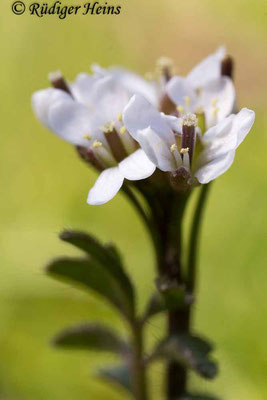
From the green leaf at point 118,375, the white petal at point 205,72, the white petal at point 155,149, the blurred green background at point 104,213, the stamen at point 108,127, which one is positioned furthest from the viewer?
the blurred green background at point 104,213

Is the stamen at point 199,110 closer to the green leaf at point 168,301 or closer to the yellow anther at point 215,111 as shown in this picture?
the yellow anther at point 215,111

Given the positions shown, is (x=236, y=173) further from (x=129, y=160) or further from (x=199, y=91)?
(x=129, y=160)

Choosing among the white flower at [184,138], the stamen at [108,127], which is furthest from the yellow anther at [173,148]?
the stamen at [108,127]

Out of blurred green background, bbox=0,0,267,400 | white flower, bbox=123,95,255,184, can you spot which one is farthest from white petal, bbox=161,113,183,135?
blurred green background, bbox=0,0,267,400

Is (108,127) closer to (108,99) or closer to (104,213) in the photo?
(108,99)

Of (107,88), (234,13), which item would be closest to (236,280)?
(107,88)

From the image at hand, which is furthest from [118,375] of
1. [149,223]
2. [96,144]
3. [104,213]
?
[104,213]

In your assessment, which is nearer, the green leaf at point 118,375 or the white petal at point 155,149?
the white petal at point 155,149

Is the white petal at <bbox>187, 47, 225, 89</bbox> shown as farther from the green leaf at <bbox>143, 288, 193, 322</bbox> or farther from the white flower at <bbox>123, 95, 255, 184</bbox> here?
the green leaf at <bbox>143, 288, 193, 322</bbox>
